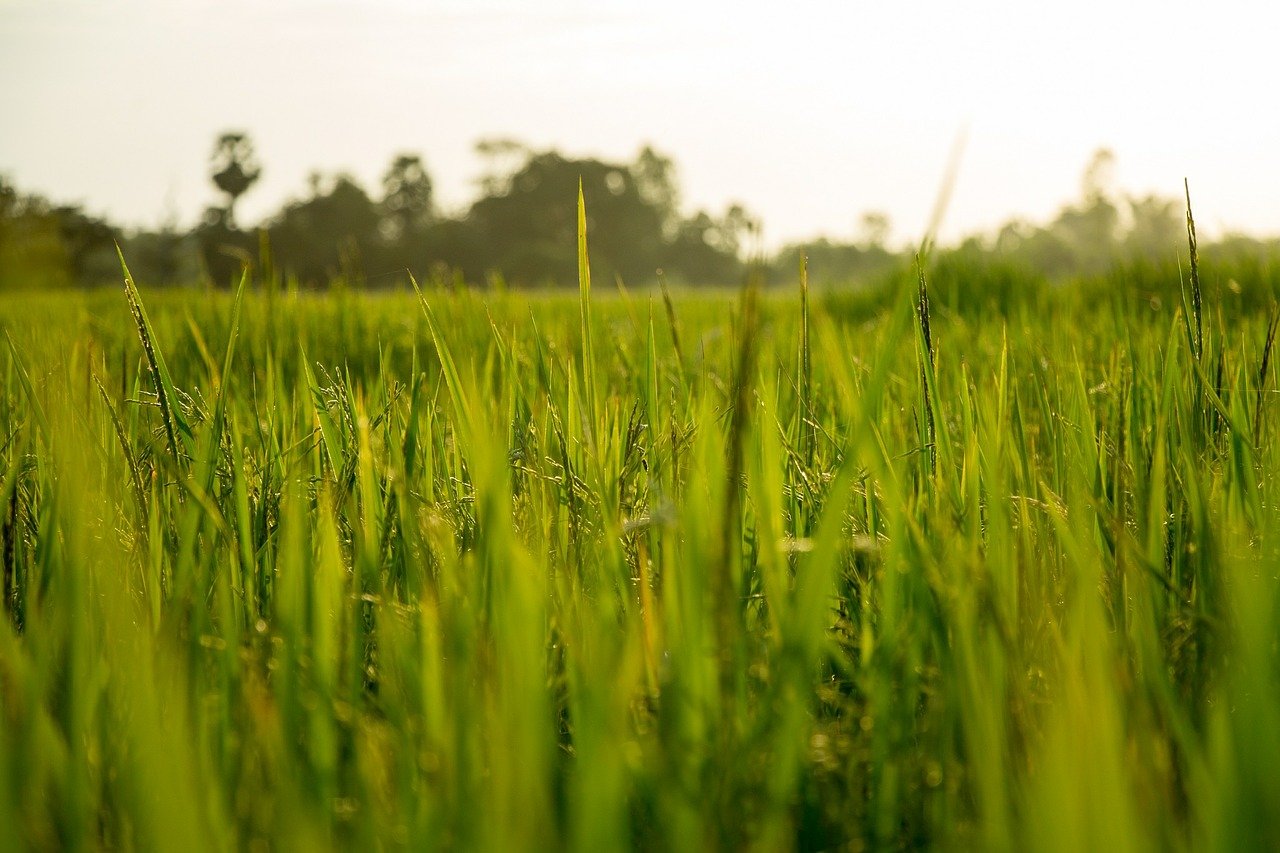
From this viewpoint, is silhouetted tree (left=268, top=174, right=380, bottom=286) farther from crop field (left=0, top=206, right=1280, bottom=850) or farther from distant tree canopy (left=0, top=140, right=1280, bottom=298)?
crop field (left=0, top=206, right=1280, bottom=850)

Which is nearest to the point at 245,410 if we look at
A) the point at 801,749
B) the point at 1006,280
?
the point at 801,749

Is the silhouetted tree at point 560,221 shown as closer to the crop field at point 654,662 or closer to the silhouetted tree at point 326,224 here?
the silhouetted tree at point 326,224

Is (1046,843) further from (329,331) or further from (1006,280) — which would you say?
(1006,280)

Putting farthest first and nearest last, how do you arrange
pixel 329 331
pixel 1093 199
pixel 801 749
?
pixel 1093 199 < pixel 329 331 < pixel 801 749

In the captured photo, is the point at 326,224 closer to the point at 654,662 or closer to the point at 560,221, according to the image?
the point at 560,221

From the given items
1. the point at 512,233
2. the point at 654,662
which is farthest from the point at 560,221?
the point at 654,662

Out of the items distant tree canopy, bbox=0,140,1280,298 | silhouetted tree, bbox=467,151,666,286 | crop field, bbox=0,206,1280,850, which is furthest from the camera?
silhouetted tree, bbox=467,151,666,286

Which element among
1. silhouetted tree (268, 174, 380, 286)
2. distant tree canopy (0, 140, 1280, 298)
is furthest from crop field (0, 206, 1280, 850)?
silhouetted tree (268, 174, 380, 286)

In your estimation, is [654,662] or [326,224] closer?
[654,662]

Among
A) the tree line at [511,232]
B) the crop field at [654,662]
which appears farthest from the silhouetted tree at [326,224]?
the crop field at [654,662]

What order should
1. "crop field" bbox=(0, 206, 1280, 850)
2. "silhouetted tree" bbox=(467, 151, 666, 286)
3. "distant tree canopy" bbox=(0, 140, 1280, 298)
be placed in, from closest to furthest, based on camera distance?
"crop field" bbox=(0, 206, 1280, 850) < "distant tree canopy" bbox=(0, 140, 1280, 298) < "silhouetted tree" bbox=(467, 151, 666, 286)

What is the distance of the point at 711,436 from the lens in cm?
78

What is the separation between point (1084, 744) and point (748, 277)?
0.30 metres

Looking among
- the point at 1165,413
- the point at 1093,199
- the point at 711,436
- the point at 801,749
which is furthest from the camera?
the point at 1093,199
